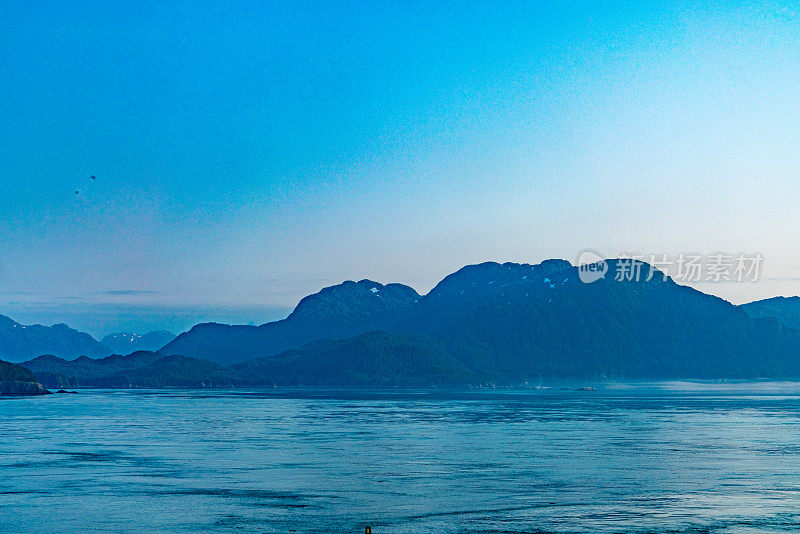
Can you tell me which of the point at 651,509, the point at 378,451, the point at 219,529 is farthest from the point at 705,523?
the point at 378,451

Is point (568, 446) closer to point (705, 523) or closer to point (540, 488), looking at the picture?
point (540, 488)

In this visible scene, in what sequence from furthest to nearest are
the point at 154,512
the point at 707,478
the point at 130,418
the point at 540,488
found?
the point at 130,418 < the point at 707,478 < the point at 540,488 < the point at 154,512

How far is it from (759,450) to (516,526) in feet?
149

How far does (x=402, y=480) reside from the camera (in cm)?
5697

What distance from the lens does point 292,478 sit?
58.5m

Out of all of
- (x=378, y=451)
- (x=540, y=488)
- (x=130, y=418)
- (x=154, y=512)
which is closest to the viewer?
(x=154, y=512)

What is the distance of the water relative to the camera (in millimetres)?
41844

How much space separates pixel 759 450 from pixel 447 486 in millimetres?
36025

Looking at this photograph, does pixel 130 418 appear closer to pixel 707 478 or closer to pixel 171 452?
pixel 171 452

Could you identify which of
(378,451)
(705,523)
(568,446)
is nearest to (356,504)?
(705,523)

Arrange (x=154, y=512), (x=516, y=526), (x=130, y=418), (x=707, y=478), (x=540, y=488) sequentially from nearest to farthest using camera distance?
(x=516, y=526) < (x=154, y=512) < (x=540, y=488) < (x=707, y=478) < (x=130, y=418)

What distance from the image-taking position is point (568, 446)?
82.5 metres

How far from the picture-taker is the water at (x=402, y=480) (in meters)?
41.8

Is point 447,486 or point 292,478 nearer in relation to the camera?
point 447,486
